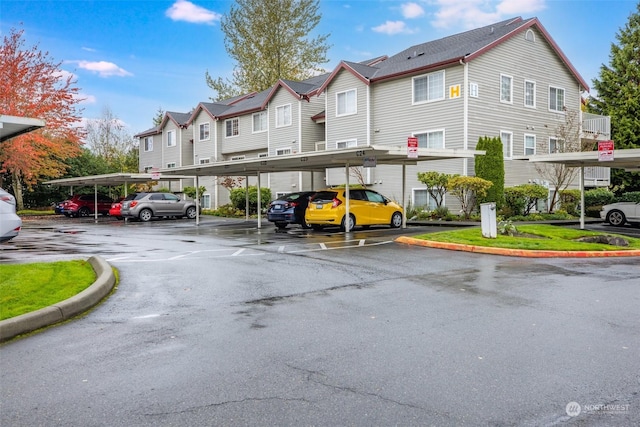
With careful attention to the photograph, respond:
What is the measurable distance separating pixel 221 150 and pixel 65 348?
35678mm

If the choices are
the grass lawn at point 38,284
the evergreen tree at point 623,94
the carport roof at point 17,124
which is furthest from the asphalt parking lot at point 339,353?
the evergreen tree at point 623,94

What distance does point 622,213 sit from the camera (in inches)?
848

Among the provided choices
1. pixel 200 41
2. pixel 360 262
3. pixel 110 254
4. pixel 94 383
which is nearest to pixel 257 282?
pixel 360 262

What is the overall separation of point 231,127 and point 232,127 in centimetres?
13

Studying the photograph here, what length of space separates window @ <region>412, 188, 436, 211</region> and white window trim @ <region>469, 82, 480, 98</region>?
487 centimetres

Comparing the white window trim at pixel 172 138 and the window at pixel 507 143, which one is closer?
the window at pixel 507 143

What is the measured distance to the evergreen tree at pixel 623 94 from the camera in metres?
35.1

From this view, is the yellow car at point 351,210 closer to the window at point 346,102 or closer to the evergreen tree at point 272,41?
the window at point 346,102

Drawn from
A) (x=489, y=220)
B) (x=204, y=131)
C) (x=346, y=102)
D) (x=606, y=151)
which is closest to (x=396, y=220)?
(x=489, y=220)

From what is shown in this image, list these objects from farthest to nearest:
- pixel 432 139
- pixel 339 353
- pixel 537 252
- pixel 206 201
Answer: pixel 206 201, pixel 432 139, pixel 537 252, pixel 339 353

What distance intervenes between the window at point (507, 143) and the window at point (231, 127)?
19.8 m

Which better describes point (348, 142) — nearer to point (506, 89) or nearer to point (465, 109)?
point (465, 109)

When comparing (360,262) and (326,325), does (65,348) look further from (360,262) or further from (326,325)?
(360,262)

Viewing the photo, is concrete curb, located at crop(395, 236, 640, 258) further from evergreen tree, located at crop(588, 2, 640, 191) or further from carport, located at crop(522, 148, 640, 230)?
evergreen tree, located at crop(588, 2, 640, 191)
